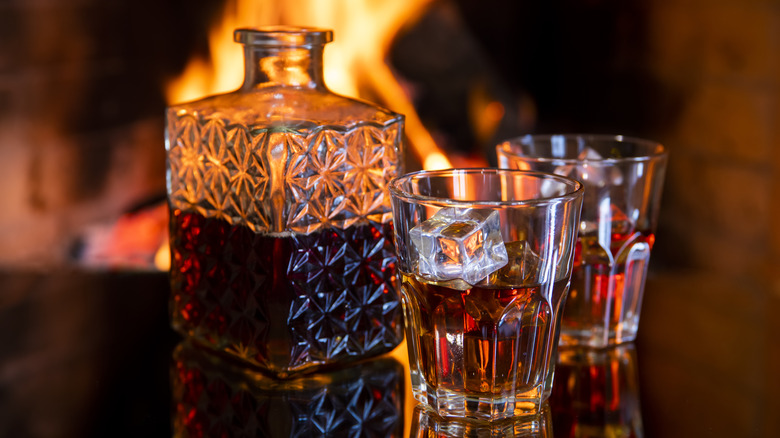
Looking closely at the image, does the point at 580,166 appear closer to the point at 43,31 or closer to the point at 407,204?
the point at 407,204

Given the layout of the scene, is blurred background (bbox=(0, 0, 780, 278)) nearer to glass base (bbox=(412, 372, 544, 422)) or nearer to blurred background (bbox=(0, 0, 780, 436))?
blurred background (bbox=(0, 0, 780, 436))

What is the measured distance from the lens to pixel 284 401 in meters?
0.75

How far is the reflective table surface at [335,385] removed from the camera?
0.71m

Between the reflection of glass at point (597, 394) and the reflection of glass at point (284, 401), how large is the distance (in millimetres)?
136

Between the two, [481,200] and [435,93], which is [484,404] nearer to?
[481,200]

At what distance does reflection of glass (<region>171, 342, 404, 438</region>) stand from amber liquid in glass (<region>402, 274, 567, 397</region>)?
60 millimetres

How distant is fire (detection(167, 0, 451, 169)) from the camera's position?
6.16 feet

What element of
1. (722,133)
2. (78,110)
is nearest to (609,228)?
(722,133)

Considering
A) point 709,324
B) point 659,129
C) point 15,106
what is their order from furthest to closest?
1. point 659,129
2. point 15,106
3. point 709,324

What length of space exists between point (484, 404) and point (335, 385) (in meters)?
0.15

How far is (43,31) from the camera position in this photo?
1.53 metres

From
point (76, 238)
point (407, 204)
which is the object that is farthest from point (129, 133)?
point (407, 204)

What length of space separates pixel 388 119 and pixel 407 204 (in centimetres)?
17

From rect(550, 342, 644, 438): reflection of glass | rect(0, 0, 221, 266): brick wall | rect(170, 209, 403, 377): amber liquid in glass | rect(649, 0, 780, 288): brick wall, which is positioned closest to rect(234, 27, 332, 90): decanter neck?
rect(170, 209, 403, 377): amber liquid in glass
